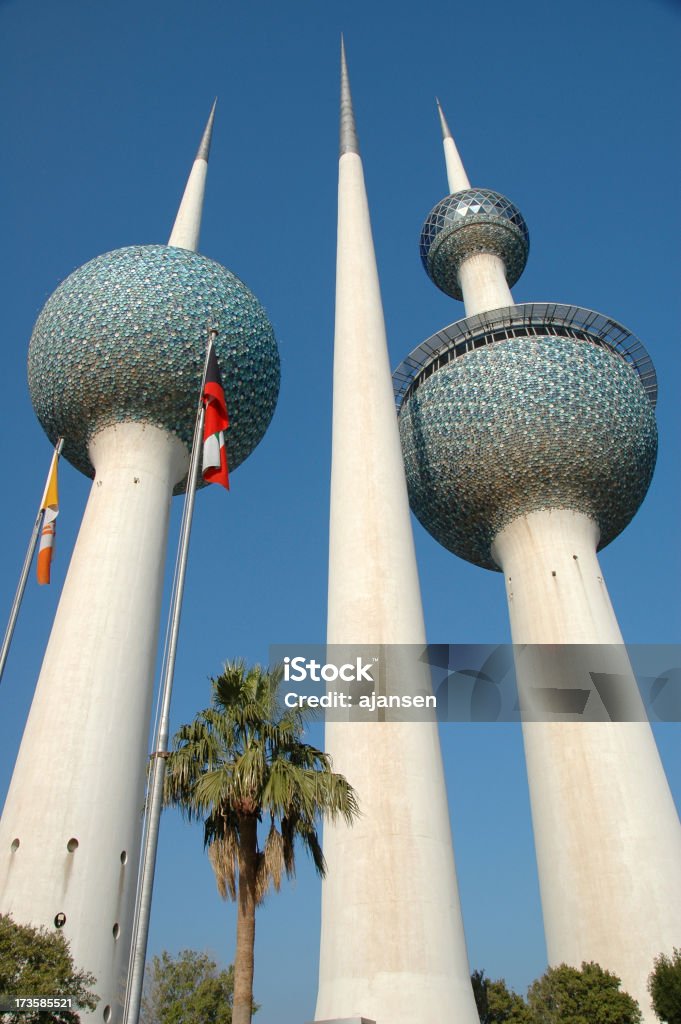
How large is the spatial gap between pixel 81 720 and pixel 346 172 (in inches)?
974

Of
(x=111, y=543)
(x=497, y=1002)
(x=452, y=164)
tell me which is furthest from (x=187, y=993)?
(x=452, y=164)

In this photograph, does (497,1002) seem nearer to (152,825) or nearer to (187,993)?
(187,993)

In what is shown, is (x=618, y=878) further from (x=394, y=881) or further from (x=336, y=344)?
(x=336, y=344)

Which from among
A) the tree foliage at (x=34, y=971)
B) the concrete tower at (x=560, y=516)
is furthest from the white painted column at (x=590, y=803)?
the tree foliage at (x=34, y=971)

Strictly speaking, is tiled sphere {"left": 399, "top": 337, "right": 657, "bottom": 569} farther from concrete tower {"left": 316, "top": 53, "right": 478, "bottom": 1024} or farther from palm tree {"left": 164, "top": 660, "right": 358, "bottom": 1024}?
palm tree {"left": 164, "top": 660, "right": 358, "bottom": 1024}

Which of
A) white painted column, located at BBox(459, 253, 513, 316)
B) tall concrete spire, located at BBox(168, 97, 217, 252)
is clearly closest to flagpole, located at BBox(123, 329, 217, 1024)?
tall concrete spire, located at BBox(168, 97, 217, 252)

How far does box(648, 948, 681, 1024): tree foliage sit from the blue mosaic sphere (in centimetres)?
2132

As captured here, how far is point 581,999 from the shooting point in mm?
22438

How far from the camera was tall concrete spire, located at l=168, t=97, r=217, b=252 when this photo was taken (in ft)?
126

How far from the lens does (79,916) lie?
792 inches

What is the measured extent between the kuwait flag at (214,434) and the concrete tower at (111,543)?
997 cm

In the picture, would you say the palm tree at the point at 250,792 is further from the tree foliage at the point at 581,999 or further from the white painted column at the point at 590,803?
the white painted column at the point at 590,803

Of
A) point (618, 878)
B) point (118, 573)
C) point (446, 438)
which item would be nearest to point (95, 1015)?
point (118, 573)

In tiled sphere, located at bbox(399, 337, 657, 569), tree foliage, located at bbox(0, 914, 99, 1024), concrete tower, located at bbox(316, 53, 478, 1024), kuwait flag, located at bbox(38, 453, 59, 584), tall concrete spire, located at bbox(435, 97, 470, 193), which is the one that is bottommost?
tree foliage, located at bbox(0, 914, 99, 1024)
